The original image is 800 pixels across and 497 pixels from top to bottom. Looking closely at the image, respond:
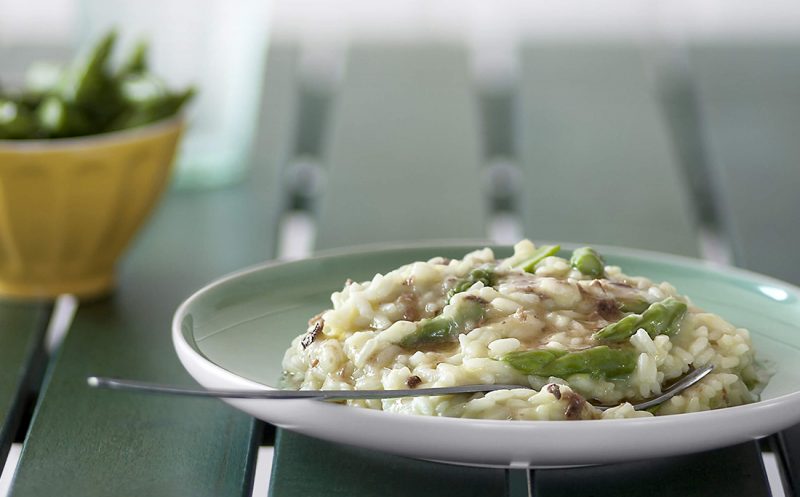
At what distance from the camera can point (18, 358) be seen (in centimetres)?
167

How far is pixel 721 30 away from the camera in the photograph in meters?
3.40

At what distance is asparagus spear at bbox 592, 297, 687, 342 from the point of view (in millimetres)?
1271

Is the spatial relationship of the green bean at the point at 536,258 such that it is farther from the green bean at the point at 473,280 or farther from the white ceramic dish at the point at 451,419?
the white ceramic dish at the point at 451,419

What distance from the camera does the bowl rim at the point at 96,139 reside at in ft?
5.91

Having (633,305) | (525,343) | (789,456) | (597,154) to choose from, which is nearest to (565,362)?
(525,343)

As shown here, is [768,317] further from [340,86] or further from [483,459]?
[340,86]

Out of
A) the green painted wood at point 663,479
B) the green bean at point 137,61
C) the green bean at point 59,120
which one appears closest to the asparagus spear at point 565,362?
the green painted wood at point 663,479

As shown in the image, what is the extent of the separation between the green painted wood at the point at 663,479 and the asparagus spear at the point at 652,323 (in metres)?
0.13

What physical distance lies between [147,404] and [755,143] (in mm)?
1566

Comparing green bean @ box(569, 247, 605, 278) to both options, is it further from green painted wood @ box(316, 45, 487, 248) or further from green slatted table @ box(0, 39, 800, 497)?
green painted wood @ box(316, 45, 487, 248)

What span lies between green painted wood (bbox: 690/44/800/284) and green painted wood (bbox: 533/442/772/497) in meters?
0.75

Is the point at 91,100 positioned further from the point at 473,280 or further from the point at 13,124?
the point at 473,280

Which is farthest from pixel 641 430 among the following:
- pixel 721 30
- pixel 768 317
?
pixel 721 30

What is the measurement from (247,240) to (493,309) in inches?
37.5
